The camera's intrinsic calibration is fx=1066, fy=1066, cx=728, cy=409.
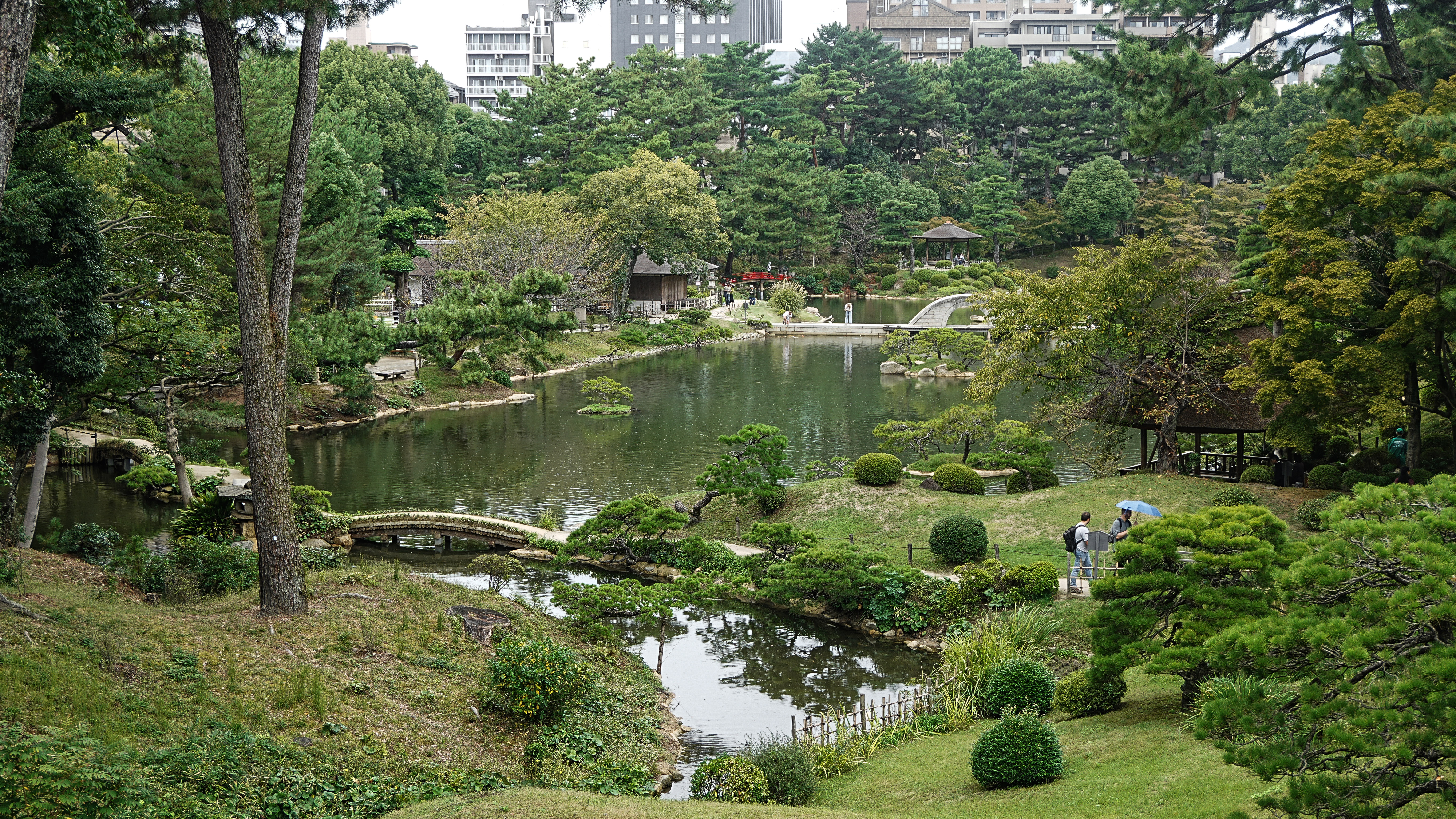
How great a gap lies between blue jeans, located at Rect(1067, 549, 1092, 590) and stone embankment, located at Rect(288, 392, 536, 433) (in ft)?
78.2

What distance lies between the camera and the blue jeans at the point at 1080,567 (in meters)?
16.7

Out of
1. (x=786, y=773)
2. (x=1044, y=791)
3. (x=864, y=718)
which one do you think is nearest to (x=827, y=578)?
(x=864, y=718)

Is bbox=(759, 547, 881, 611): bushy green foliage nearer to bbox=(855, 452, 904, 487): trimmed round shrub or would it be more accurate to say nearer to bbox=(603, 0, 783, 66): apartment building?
bbox=(855, 452, 904, 487): trimmed round shrub

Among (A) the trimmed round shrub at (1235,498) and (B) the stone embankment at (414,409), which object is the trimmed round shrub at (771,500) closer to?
(A) the trimmed round shrub at (1235,498)

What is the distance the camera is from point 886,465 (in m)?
22.3

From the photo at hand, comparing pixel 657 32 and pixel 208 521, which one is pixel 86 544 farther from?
pixel 657 32

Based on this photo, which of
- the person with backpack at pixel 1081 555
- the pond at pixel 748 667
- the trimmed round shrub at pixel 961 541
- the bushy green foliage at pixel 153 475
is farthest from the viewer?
the bushy green foliage at pixel 153 475

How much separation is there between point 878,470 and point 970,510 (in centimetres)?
233

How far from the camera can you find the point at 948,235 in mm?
66438

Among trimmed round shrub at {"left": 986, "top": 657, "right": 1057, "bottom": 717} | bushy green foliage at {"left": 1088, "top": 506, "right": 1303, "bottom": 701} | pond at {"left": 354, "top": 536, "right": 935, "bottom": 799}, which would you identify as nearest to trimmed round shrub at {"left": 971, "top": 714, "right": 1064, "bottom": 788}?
bushy green foliage at {"left": 1088, "top": 506, "right": 1303, "bottom": 701}

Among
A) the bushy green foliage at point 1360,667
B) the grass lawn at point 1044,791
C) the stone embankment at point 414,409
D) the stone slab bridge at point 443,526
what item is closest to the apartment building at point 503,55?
the stone embankment at point 414,409

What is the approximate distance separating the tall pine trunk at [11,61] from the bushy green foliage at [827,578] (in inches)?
467

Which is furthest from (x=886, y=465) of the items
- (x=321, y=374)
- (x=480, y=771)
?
(x=321, y=374)

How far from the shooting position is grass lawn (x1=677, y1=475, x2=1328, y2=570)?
62.1ft
